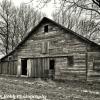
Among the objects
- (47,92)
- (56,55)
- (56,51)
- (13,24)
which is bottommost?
(47,92)

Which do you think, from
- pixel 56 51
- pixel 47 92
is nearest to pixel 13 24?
pixel 56 51

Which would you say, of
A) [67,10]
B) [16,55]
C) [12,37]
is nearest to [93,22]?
[67,10]

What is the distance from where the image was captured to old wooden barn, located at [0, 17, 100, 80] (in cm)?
1880

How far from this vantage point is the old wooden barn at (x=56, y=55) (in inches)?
740

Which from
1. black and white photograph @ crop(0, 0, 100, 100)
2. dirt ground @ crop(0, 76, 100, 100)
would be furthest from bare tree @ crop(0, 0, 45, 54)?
dirt ground @ crop(0, 76, 100, 100)

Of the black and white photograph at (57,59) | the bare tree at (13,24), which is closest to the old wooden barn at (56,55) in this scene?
the black and white photograph at (57,59)

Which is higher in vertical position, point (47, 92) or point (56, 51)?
point (56, 51)

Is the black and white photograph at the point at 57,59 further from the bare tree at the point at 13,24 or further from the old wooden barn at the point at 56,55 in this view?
the bare tree at the point at 13,24

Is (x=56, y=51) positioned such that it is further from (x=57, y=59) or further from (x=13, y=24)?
(x=13, y=24)

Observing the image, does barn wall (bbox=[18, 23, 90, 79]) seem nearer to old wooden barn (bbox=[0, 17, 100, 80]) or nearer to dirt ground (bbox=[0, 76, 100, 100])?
old wooden barn (bbox=[0, 17, 100, 80])

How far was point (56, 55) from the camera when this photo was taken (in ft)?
69.4

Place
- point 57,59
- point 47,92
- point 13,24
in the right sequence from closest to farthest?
1. point 47,92
2. point 57,59
3. point 13,24

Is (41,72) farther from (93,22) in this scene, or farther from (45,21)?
(93,22)

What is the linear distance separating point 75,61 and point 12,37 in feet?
93.3
